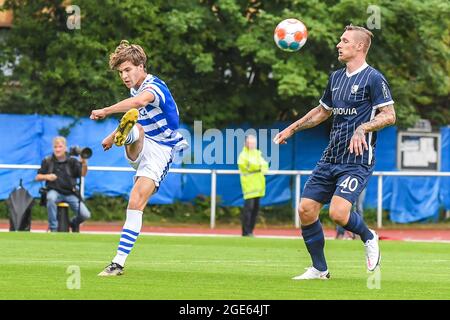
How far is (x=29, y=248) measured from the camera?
16609 millimetres

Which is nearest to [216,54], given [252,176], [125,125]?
[252,176]

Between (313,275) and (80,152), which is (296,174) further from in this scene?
(313,275)

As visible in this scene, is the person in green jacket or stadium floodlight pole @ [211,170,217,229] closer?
the person in green jacket

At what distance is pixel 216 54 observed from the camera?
30391 millimetres

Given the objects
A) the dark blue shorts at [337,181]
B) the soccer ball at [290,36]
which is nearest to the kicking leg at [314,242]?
the dark blue shorts at [337,181]

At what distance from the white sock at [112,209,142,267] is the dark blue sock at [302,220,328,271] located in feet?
5.49

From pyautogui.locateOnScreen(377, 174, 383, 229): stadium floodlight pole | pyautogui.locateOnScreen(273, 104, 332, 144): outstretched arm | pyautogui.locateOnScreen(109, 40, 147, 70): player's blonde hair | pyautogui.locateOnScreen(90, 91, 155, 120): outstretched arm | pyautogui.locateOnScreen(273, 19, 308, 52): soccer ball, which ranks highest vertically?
pyautogui.locateOnScreen(273, 19, 308, 52): soccer ball

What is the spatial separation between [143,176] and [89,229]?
49.1 ft

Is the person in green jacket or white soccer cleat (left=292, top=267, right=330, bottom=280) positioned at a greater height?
the person in green jacket

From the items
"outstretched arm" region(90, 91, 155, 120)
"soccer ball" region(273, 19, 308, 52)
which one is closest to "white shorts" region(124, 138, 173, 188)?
"outstretched arm" region(90, 91, 155, 120)

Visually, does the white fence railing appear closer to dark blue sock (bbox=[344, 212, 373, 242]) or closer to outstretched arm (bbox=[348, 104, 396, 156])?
dark blue sock (bbox=[344, 212, 373, 242])

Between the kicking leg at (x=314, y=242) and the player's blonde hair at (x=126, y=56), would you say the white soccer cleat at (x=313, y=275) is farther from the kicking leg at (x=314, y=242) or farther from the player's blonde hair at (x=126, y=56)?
the player's blonde hair at (x=126, y=56)

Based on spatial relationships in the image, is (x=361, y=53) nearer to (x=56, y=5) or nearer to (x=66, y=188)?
(x=66, y=188)

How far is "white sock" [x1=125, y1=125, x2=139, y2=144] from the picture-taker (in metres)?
11.7
